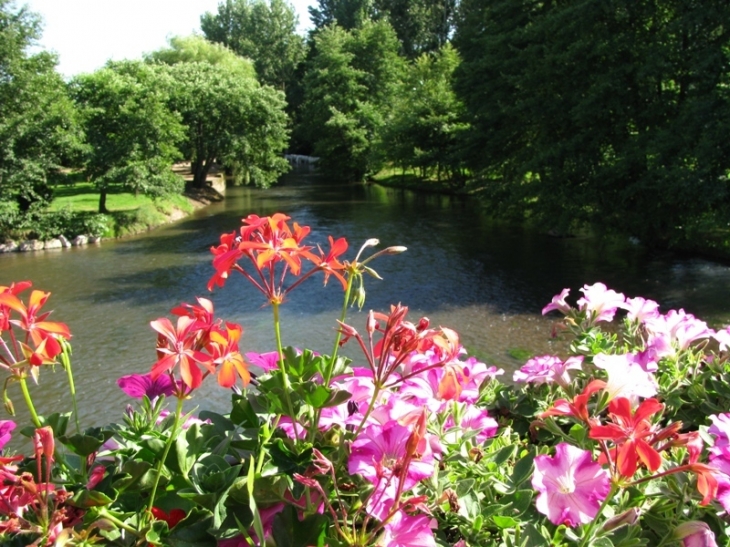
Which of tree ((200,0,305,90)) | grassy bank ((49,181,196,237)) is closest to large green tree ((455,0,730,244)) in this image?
grassy bank ((49,181,196,237))

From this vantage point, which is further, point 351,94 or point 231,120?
point 351,94

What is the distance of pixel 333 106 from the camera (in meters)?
34.9

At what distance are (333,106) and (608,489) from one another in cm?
3521

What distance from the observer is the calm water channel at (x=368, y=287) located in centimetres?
868

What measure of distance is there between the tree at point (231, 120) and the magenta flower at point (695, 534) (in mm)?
24393

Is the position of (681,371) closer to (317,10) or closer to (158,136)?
(158,136)

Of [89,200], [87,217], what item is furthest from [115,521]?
[89,200]

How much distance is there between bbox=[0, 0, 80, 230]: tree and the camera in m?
15.5

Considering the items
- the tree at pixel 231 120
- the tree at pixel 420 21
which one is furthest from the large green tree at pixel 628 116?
the tree at pixel 420 21

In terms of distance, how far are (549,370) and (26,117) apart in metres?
17.1

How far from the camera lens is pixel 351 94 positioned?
35.2 metres

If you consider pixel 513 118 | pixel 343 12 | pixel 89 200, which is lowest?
pixel 89 200

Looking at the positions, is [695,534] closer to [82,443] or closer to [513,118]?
[82,443]

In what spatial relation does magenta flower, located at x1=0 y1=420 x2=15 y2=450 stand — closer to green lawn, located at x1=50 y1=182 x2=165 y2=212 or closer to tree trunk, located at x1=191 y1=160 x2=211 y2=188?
green lawn, located at x1=50 y1=182 x2=165 y2=212
